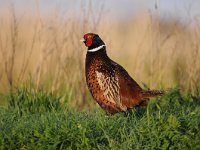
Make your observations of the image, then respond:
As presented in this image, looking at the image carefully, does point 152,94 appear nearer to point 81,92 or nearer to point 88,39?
point 88,39

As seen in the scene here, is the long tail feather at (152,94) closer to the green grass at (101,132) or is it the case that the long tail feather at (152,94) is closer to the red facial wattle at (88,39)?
the green grass at (101,132)

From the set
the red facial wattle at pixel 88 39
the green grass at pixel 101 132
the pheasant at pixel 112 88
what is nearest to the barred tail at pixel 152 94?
the pheasant at pixel 112 88

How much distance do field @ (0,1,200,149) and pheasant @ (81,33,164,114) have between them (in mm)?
129

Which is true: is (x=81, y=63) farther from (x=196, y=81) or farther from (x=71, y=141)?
(x=71, y=141)

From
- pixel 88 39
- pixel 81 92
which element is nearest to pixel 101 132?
pixel 88 39

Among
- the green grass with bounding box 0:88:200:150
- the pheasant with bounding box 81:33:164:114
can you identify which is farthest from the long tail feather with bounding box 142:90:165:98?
the green grass with bounding box 0:88:200:150

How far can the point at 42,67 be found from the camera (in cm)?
849

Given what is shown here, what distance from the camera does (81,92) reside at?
28.7 feet

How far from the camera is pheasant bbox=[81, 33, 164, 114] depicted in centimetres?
682

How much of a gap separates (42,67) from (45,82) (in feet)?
0.79

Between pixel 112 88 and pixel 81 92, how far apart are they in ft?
6.38

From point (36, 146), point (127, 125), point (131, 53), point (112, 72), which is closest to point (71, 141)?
point (36, 146)

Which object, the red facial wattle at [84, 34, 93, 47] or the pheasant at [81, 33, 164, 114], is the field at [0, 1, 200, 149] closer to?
the pheasant at [81, 33, 164, 114]

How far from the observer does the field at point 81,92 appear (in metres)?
5.47
